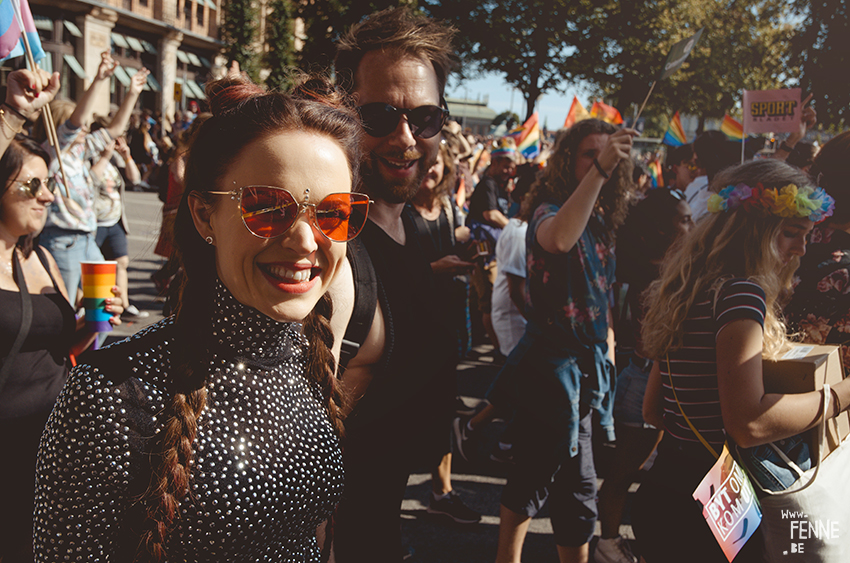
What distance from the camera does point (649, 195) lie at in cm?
443

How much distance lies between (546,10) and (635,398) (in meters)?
30.0

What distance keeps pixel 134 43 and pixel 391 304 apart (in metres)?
34.1

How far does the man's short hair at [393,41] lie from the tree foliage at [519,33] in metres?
29.3

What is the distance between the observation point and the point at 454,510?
365 centimetres

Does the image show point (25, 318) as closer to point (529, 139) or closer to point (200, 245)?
point (200, 245)

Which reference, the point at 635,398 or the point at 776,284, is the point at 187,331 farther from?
the point at 635,398

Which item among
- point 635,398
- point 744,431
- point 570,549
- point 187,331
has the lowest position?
point 570,549

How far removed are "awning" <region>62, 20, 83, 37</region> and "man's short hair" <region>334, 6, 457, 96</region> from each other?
99.5ft

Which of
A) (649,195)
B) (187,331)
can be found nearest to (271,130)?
(187,331)

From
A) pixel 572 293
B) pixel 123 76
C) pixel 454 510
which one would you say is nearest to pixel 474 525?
pixel 454 510

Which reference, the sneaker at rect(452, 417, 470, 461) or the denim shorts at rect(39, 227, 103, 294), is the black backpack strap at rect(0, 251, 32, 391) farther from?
the sneaker at rect(452, 417, 470, 461)

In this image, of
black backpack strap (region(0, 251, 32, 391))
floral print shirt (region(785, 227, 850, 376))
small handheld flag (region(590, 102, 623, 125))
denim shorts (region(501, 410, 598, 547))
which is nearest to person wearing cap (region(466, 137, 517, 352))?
small handheld flag (region(590, 102, 623, 125))

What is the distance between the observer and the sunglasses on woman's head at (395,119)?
5.92ft

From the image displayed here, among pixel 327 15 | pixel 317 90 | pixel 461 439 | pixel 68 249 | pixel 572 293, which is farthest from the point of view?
pixel 327 15
